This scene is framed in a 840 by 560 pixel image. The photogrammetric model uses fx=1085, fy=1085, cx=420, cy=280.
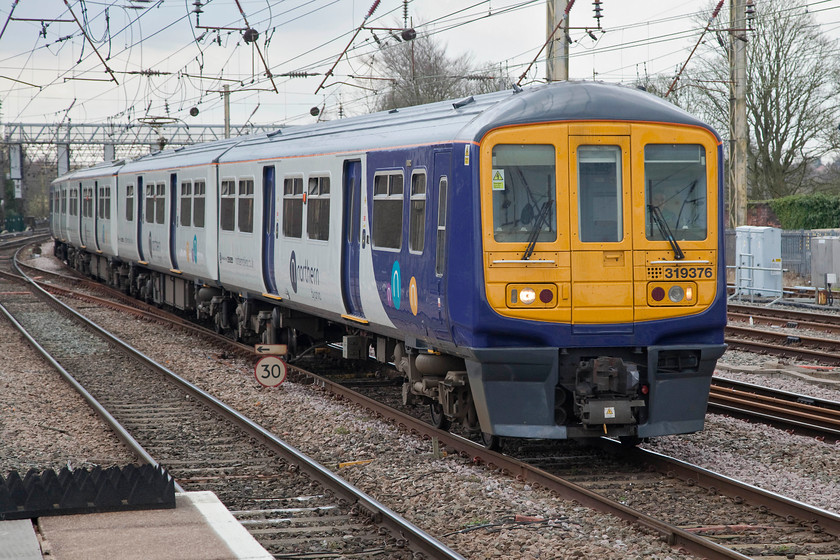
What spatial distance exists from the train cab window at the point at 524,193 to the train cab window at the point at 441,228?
49cm

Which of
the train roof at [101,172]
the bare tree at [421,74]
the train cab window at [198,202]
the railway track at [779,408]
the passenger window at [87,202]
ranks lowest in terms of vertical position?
the railway track at [779,408]

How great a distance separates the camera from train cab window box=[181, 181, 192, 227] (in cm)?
1808

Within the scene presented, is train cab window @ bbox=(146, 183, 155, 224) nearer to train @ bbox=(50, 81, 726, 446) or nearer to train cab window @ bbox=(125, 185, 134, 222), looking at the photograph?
train cab window @ bbox=(125, 185, 134, 222)

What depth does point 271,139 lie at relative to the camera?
1488 centimetres

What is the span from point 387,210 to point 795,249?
21217 mm

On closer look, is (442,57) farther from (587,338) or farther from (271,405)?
(587,338)

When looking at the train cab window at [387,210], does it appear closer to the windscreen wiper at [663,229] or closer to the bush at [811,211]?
the windscreen wiper at [663,229]

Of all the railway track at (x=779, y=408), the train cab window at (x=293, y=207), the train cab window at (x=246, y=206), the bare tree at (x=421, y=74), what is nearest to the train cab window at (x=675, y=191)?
the railway track at (x=779, y=408)

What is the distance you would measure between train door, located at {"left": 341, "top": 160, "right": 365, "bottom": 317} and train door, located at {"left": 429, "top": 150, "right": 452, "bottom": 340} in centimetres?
208

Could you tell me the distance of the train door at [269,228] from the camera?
44.4 ft

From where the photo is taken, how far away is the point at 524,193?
802 centimetres

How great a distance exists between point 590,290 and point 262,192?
22.4 feet

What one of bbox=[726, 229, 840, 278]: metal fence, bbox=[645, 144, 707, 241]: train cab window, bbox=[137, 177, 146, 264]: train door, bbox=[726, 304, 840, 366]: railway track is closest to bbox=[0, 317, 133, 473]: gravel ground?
bbox=[645, 144, 707, 241]: train cab window

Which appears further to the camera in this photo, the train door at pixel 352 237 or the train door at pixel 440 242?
the train door at pixel 352 237
